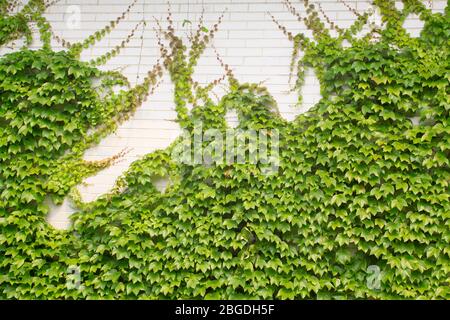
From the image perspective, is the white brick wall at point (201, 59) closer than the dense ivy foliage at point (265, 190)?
No

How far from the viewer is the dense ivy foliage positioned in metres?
3.84

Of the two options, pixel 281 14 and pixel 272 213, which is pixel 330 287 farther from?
pixel 281 14

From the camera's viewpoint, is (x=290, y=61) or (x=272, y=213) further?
(x=290, y=61)

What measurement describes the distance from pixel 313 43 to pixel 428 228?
1.92 metres

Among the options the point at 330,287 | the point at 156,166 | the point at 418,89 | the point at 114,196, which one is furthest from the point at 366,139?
the point at 114,196

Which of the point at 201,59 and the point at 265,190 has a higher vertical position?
the point at 201,59

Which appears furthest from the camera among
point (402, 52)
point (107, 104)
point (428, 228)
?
point (107, 104)

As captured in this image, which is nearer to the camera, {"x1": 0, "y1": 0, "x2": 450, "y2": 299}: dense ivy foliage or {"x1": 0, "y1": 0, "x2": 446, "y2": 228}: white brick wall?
{"x1": 0, "y1": 0, "x2": 450, "y2": 299}: dense ivy foliage

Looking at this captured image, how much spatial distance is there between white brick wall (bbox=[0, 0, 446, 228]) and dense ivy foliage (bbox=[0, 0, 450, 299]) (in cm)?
11

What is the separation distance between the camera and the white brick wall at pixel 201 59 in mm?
4262

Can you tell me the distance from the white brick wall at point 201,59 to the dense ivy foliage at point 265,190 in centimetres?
11

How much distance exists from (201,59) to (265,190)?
143 cm

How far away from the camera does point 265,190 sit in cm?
400

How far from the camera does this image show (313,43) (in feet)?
13.9
